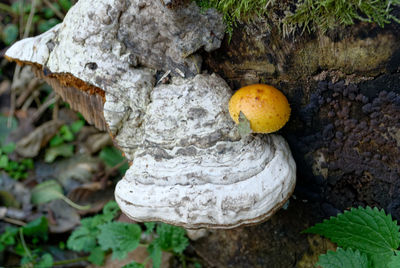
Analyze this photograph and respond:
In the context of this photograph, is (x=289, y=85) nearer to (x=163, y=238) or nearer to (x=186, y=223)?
(x=186, y=223)

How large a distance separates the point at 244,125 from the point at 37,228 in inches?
132

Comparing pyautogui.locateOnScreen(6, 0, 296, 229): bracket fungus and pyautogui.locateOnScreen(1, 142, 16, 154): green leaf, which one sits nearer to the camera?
pyautogui.locateOnScreen(6, 0, 296, 229): bracket fungus

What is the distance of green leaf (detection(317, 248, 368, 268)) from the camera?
220 cm

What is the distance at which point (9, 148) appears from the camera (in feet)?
16.9

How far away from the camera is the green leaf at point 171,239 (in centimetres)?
323

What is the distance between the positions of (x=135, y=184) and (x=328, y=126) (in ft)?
4.60

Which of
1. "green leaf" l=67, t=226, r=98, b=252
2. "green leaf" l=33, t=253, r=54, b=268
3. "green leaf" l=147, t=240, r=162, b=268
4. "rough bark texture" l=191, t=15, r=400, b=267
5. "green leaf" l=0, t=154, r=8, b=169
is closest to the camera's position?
"rough bark texture" l=191, t=15, r=400, b=267

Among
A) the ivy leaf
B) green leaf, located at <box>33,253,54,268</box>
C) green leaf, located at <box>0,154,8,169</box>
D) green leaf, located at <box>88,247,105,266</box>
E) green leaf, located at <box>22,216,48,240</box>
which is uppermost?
the ivy leaf

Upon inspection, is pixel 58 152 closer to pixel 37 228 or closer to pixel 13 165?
pixel 13 165

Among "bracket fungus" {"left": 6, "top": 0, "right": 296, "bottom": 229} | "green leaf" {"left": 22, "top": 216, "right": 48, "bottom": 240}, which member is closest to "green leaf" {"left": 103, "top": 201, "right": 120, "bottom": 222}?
"green leaf" {"left": 22, "top": 216, "right": 48, "bottom": 240}

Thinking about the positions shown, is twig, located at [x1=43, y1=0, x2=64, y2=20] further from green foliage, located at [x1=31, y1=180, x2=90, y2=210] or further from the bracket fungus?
A: the bracket fungus

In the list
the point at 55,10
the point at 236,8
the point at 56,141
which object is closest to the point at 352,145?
the point at 236,8

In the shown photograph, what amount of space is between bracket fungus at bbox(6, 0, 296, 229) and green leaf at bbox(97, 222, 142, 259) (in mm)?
983

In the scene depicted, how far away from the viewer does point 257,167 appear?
221cm
